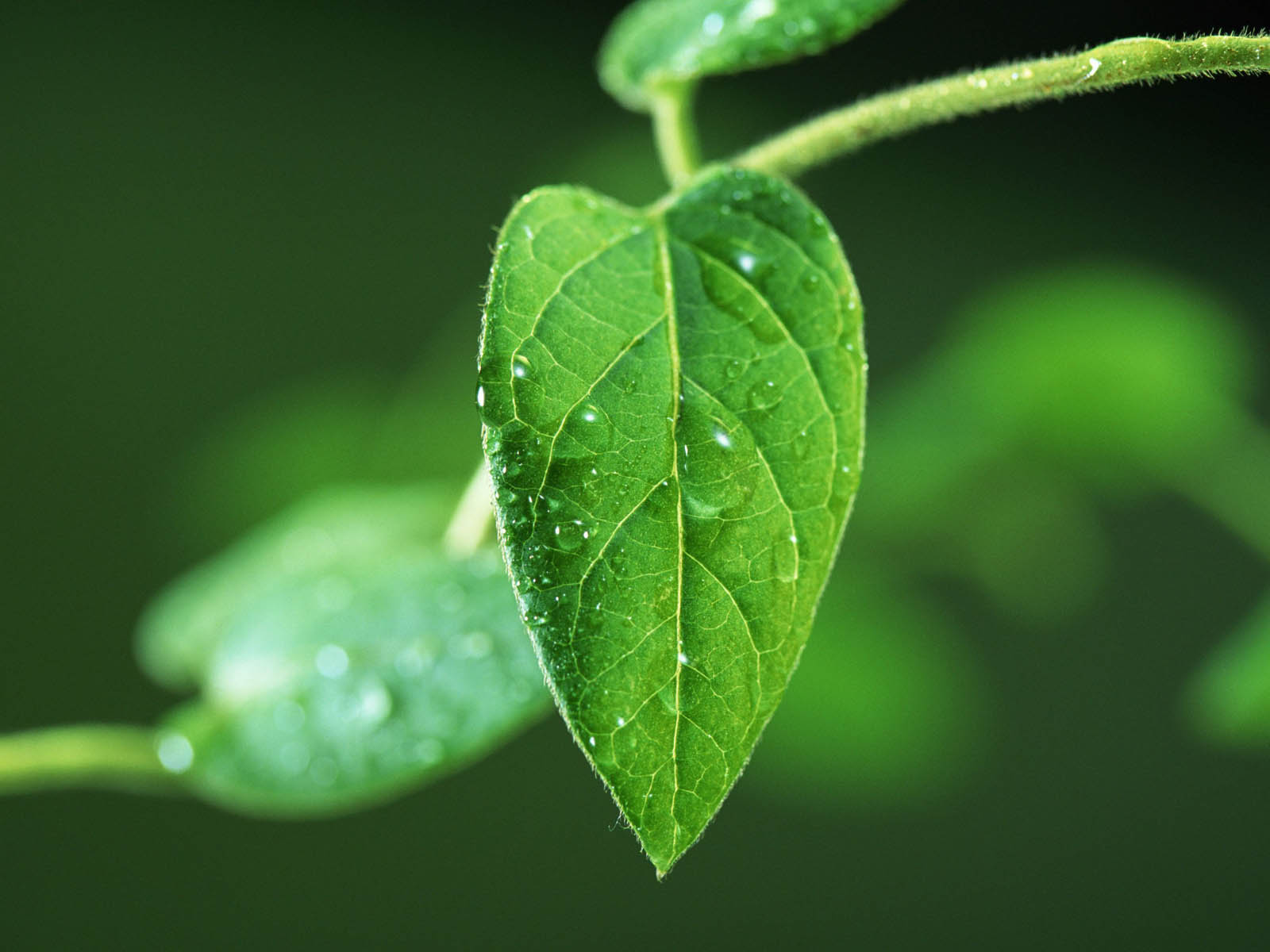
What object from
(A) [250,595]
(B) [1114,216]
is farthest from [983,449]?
(B) [1114,216]

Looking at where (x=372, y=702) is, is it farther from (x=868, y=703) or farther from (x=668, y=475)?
(x=868, y=703)

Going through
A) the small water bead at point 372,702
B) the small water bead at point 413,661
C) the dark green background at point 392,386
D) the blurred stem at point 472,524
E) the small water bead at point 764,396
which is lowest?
the dark green background at point 392,386

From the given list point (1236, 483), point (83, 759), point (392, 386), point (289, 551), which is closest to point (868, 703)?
point (1236, 483)

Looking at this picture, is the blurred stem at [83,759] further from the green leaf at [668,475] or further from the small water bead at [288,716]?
the green leaf at [668,475]

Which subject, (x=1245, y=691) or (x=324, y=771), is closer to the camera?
(x=324, y=771)

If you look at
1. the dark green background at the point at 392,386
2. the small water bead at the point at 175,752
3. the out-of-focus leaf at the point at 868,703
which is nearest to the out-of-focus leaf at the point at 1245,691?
the out-of-focus leaf at the point at 868,703

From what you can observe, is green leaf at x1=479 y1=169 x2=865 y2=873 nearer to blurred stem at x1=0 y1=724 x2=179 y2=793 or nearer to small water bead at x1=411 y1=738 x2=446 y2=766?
small water bead at x1=411 y1=738 x2=446 y2=766

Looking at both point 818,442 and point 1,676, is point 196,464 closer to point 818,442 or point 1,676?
point 1,676
